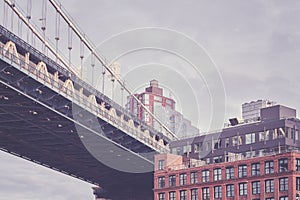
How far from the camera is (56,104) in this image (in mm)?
137625

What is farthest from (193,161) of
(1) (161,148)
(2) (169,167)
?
(1) (161,148)

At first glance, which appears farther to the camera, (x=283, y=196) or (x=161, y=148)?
(x=161, y=148)

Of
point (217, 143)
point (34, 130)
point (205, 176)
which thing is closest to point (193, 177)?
point (205, 176)

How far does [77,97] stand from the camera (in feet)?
465

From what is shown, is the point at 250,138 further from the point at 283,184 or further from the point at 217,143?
the point at 283,184

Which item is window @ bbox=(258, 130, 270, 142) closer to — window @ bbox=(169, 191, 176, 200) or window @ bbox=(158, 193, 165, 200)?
window @ bbox=(169, 191, 176, 200)

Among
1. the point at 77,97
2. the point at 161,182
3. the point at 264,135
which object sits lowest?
the point at 161,182

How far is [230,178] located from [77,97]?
94.7 feet

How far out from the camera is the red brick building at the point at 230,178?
127 meters

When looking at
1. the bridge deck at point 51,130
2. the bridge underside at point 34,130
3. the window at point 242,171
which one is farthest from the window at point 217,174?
the bridge underside at point 34,130

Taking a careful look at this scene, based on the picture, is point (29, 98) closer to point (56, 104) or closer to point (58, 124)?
point (56, 104)

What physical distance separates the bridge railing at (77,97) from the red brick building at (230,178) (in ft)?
38.3

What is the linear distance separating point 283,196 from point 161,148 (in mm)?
55959

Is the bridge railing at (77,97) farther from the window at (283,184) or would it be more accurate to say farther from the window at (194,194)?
the window at (283,184)
